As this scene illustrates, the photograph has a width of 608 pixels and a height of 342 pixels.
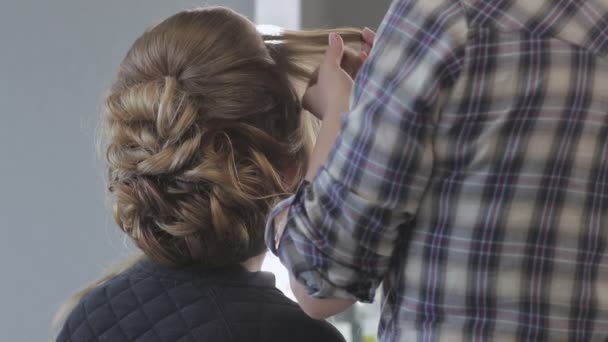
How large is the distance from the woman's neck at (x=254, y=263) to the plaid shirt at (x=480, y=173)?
0.32 metres

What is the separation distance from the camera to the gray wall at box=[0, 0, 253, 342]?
1.95 metres

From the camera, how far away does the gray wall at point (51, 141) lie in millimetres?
1950

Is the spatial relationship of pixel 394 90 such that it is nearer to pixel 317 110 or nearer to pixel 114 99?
pixel 317 110

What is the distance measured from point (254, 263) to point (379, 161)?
0.41 meters

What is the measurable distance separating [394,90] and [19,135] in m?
1.40

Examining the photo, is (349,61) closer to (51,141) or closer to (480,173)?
(480,173)

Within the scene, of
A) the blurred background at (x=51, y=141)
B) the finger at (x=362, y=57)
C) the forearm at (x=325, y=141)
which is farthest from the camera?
the blurred background at (x=51, y=141)

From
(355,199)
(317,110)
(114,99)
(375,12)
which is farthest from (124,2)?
(355,199)

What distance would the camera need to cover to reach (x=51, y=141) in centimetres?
197

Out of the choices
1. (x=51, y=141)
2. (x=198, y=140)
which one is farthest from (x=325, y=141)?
(x=51, y=141)

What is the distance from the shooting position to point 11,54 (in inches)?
76.5

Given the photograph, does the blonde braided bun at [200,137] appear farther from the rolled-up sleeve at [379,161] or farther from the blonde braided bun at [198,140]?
the rolled-up sleeve at [379,161]

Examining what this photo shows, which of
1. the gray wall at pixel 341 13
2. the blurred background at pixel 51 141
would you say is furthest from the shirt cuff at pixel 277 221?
the blurred background at pixel 51 141

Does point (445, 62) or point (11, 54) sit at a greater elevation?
point (445, 62)
